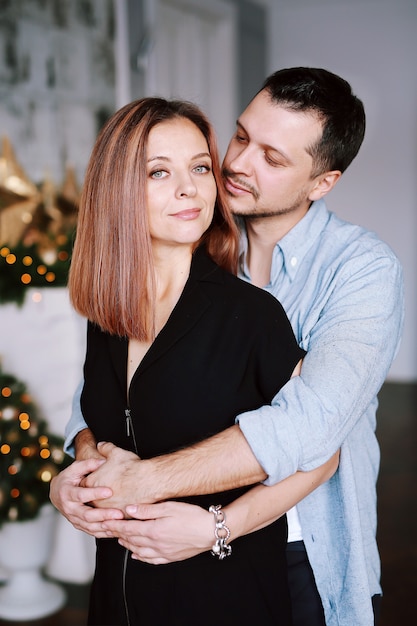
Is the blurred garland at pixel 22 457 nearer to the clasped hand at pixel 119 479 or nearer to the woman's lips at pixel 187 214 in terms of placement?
the clasped hand at pixel 119 479

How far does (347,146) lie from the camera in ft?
6.08

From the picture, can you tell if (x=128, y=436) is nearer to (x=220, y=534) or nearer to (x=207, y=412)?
(x=207, y=412)

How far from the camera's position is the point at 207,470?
4.12 ft

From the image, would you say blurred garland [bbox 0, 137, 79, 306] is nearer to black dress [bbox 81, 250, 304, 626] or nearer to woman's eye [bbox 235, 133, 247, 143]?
woman's eye [bbox 235, 133, 247, 143]

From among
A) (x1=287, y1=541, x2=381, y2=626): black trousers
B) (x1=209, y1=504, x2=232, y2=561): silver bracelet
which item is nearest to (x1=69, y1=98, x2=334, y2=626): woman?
(x1=209, y1=504, x2=232, y2=561): silver bracelet

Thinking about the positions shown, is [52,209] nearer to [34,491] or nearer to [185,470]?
[34,491]

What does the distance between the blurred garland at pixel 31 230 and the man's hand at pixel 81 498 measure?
1680mm

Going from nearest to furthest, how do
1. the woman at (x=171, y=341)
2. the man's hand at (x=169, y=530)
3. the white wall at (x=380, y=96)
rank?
the man's hand at (x=169, y=530)
the woman at (x=171, y=341)
the white wall at (x=380, y=96)

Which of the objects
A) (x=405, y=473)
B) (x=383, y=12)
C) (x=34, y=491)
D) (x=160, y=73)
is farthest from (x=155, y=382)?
(x=383, y=12)

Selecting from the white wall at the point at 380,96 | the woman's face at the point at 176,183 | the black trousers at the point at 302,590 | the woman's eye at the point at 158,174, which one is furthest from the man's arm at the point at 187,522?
the white wall at the point at 380,96

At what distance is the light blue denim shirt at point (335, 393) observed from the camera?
1267mm

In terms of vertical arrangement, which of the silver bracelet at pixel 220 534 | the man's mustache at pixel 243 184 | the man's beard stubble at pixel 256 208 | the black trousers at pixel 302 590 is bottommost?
the black trousers at pixel 302 590

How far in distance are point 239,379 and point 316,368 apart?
0.14 meters

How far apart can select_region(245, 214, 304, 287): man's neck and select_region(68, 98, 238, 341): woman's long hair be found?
0.83 feet
